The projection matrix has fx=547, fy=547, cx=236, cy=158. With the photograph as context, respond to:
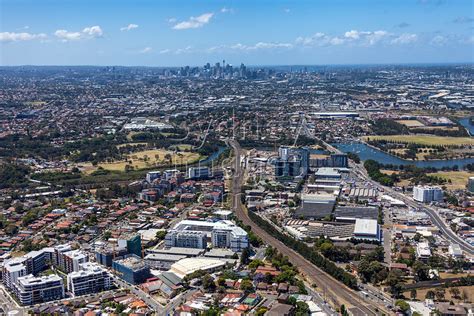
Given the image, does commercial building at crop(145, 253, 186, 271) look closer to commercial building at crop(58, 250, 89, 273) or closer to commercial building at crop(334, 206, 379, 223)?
commercial building at crop(58, 250, 89, 273)

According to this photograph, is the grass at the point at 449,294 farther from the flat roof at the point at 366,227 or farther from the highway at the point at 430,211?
the flat roof at the point at 366,227

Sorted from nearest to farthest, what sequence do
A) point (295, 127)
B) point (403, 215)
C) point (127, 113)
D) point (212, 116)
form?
point (403, 215) < point (295, 127) < point (212, 116) < point (127, 113)

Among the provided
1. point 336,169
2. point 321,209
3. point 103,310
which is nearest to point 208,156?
point 336,169

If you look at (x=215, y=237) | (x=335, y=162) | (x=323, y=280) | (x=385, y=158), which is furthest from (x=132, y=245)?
(x=385, y=158)

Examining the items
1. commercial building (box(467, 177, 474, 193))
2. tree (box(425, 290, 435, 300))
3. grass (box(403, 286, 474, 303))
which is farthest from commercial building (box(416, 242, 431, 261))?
commercial building (box(467, 177, 474, 193))

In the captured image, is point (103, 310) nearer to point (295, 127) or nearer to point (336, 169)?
point (336, 169)

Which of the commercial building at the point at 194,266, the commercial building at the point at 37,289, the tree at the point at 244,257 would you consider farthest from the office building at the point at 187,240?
the commercial building at the point at 37,289
